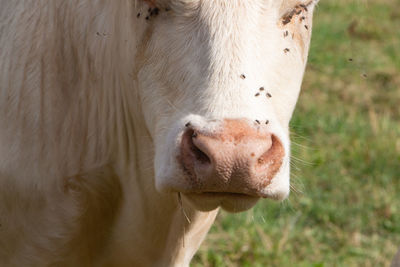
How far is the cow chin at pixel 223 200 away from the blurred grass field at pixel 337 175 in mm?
572

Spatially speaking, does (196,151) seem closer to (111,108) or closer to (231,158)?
(231,158)

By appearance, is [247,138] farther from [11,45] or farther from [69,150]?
[11,45]

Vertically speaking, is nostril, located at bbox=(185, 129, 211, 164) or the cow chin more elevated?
nostril, located at bbox=(185, 129, 211, 164)

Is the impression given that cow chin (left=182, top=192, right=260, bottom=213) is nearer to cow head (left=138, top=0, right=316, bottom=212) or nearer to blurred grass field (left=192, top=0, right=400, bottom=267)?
cow head (left=138, top=0, right=316, bottom=212)

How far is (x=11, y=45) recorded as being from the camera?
331 cm

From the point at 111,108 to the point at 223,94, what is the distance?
0.89 meters

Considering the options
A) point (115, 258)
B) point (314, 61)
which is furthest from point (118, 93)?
point (314, 61)

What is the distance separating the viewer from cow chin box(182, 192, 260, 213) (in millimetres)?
2613

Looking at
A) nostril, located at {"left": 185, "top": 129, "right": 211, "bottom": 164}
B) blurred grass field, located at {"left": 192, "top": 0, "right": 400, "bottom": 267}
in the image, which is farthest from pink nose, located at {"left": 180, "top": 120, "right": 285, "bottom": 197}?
blurred grass field, located at {"left": 192, "top": 0, "right": 400, "bottom": 267}

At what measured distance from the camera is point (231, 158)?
96.3 inches

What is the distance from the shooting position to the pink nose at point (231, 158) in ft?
8.02

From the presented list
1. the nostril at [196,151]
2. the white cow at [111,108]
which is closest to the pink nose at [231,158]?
the nostril at [196,151]

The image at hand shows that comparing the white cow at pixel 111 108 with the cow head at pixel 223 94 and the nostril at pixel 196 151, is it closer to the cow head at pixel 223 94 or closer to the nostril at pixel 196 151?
the cow head at pixel 223 94

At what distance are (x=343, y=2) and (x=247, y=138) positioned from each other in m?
7.61
